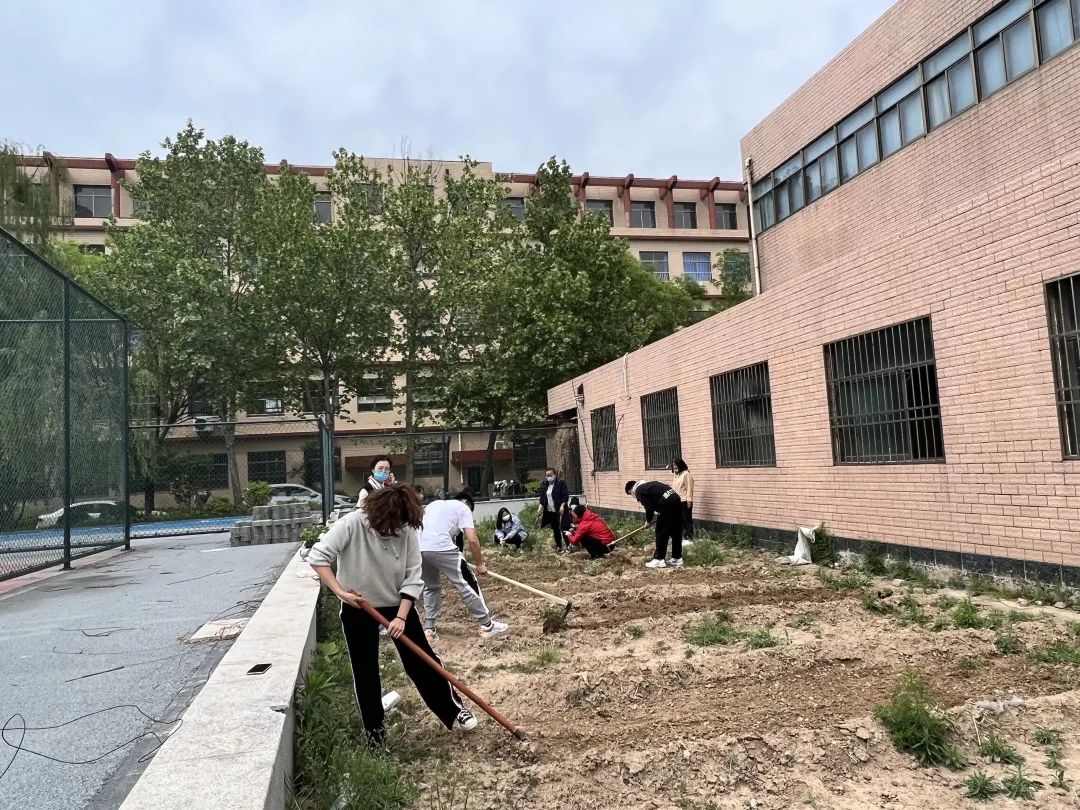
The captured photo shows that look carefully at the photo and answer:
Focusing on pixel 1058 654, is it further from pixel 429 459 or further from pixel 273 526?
pixel 429 459

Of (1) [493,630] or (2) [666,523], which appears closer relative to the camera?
(1) [493,630]

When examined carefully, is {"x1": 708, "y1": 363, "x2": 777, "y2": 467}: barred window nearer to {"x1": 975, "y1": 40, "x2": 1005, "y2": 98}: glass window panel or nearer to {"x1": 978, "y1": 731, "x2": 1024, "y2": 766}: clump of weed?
{"x1": 975, "y1": 40, "x2": 1005, "y2": 98}: glass window panel

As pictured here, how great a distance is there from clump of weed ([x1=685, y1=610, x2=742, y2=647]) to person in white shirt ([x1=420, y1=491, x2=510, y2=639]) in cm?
165

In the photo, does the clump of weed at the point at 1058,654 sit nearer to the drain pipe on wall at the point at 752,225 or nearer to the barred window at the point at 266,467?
the drain pipe on wall at the point at 752,225

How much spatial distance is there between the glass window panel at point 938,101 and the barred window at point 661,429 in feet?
19.6

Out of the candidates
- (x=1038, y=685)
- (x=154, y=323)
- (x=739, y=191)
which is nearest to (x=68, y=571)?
(x=1038, y=685)

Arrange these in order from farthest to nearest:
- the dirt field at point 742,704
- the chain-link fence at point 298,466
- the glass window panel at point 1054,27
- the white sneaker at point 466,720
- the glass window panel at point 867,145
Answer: the chain-link fence at point 298,466 < the glass window panel at point 867,145 < the glass window panel at point 1054,27 < the white sneaker at point 466,720 < the dirt field at point 742,704

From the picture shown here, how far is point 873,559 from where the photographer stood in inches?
340

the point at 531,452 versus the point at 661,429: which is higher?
the point at 661,429

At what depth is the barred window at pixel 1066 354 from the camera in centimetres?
632

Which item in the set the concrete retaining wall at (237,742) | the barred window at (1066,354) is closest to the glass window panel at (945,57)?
the barred window at (1066,354)

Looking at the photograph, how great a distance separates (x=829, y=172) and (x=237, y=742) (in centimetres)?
1532

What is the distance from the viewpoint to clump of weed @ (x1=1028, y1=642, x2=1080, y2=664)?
15.9 ft

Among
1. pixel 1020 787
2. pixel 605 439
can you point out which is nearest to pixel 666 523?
pixel 1020 787
